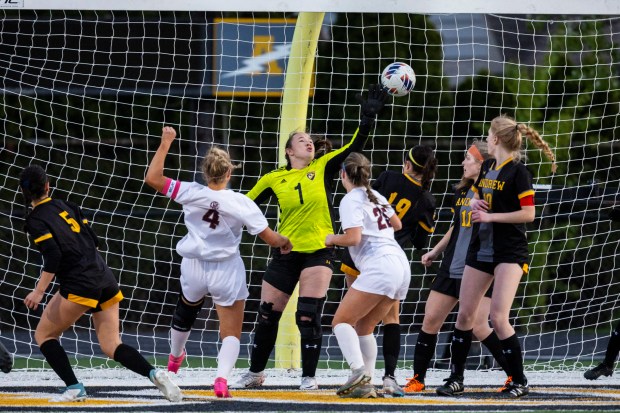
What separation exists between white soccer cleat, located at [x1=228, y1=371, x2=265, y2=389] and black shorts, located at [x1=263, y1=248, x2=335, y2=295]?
2.19ft

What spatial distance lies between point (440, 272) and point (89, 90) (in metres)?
5.45

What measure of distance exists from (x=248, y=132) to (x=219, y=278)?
501 cm

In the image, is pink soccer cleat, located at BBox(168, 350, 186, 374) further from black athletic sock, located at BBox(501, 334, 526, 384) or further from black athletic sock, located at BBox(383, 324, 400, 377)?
black athletic sock, located at BBox(501, 334, 526, 384)

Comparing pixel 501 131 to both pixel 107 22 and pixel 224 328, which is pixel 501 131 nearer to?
pixel 224 328

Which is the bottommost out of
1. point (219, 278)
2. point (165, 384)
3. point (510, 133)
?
point (165, 384)

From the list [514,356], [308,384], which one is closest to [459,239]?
[514,356]

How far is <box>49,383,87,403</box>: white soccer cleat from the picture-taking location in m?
7.14

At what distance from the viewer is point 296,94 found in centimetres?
987

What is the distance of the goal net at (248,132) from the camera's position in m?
11.3

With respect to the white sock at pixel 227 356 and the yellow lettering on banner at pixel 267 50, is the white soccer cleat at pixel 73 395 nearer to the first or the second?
the white sock at pixel 227 356

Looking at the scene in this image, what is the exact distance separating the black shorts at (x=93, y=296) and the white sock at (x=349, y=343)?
144 centimetres

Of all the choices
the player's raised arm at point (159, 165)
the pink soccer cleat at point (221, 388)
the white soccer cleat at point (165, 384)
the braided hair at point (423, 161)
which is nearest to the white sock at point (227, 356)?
the pink soccer cleat at point (221, 388)

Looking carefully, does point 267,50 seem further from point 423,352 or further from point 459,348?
point 459,348

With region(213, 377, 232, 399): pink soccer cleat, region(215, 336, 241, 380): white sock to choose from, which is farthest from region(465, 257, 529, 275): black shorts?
region(213, 377, 232, 399): pink soccer cleat
